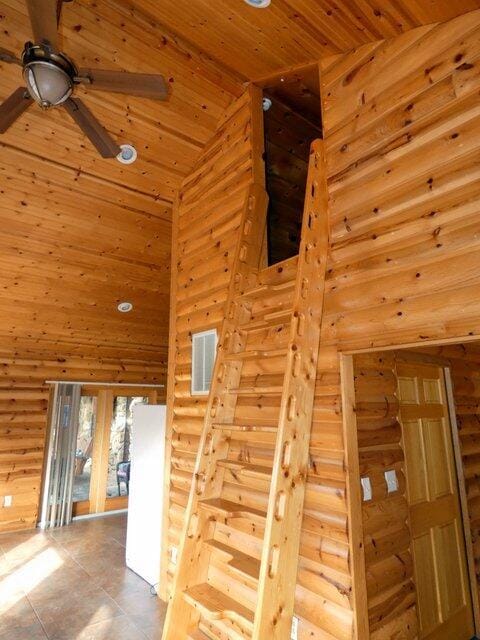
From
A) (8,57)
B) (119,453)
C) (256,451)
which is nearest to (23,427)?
(119,453)

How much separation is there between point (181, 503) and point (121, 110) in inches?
138

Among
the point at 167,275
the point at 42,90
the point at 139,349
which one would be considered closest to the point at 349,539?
the point at 42,90

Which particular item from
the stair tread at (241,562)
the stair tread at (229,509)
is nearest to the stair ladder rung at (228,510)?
the stair tread at (229,509)

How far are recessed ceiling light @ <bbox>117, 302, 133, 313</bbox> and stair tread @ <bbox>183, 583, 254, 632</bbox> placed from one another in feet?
13.6

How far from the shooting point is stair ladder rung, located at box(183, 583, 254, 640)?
176cm

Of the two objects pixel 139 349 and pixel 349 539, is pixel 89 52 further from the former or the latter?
pixel 139 349

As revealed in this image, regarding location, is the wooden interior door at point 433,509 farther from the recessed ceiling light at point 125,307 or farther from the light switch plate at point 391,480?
the recessed ceiling light at point 125,307

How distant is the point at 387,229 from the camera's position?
2.12 meters

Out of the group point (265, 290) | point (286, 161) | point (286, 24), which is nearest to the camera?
point (286, 24)

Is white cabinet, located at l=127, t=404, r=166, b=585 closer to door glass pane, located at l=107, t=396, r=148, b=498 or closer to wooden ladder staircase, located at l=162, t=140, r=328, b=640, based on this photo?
wooden ladder staircase, located at l=162, t=140, r=328, b=640

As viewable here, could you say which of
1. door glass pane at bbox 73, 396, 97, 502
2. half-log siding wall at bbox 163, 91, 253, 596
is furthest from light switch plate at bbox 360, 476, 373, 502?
door glass pane at bbox 73, 396, 97, 502

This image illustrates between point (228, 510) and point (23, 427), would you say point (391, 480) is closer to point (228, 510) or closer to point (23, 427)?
point (228, 510)

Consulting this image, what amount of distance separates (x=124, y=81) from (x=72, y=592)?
4408 millimetres

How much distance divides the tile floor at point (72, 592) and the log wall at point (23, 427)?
427 mm
